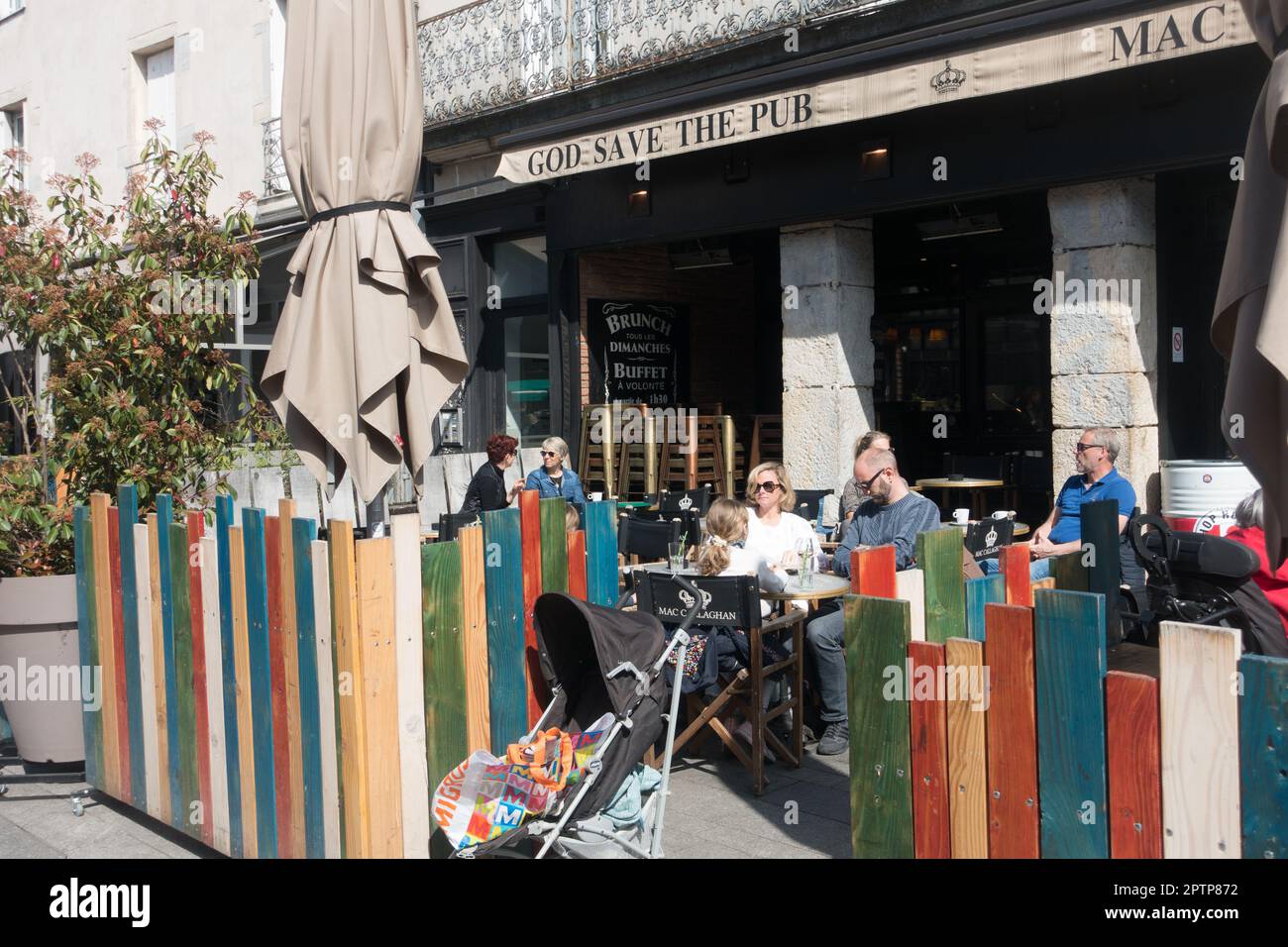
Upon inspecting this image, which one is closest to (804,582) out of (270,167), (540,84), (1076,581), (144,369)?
(1076,581)

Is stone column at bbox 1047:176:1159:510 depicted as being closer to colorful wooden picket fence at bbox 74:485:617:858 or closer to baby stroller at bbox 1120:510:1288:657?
baby stroller at bbox 1120:510:1288:657

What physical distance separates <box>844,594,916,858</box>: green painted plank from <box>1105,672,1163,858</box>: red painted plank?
1.93 feet

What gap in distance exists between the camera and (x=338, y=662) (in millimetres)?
3965

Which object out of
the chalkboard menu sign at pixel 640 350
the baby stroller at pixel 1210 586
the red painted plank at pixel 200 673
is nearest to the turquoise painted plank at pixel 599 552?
the red painted plank at pixel 200 673

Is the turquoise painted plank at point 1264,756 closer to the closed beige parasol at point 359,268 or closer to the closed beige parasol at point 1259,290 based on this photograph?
the closed beige parasol at point 1259,290

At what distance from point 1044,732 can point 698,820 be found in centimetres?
255

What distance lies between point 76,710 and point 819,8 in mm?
7815

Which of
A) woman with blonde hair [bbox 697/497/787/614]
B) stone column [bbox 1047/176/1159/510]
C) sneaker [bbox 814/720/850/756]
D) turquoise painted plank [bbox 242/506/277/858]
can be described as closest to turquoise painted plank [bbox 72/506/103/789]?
turquoise painted plank [bbox 242/506/277/858]

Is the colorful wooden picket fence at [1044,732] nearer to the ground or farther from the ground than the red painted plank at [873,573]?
nearer to the ground

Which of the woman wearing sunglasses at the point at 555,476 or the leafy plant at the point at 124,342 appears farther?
the woman wearing sunglasses at the point at 555,476

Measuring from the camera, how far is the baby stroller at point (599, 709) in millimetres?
3840

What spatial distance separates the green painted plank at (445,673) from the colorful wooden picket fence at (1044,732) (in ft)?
4.60

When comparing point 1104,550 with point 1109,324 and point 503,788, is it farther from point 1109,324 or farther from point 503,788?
point 1109,324

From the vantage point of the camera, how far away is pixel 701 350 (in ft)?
46.3
